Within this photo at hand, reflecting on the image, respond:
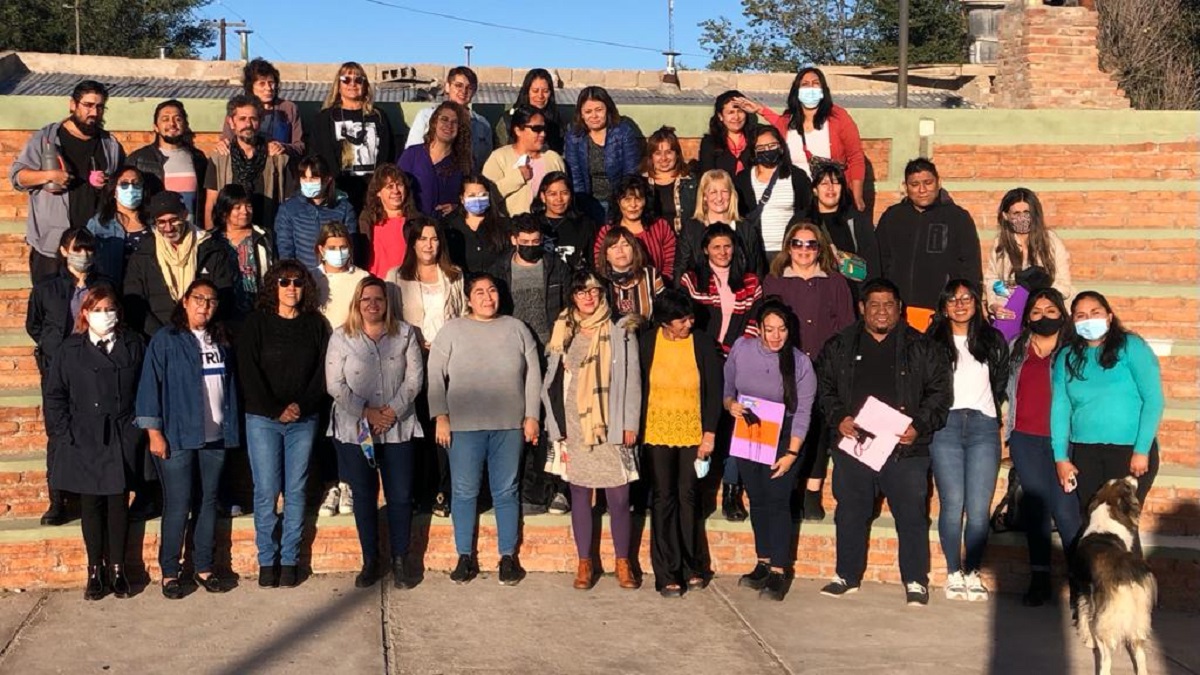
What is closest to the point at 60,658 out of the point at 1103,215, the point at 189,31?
the point at 1103,215

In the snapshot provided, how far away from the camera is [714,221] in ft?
30.7

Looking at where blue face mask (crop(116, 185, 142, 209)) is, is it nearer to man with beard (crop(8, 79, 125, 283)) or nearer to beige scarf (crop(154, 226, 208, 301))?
beige scarf (crop(154, 226, 208, 301))

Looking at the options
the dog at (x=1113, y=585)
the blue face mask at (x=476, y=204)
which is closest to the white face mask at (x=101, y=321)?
the blue face mask at (x=476, y=204)

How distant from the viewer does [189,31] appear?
47281 mm

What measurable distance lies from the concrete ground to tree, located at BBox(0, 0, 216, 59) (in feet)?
117

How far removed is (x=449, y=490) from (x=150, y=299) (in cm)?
228

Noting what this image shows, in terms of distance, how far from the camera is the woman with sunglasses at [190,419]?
27.2 ft

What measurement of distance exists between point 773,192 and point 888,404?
6.45ft

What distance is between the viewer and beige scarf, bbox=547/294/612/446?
8570mm

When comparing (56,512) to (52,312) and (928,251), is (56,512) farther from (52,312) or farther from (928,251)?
(928,251)

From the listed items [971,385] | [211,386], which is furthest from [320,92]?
[971,385]

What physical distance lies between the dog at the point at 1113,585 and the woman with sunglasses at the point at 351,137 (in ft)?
18.2

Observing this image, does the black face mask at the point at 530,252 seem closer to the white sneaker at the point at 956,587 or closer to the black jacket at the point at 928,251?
the black jacket at the point at 928,251

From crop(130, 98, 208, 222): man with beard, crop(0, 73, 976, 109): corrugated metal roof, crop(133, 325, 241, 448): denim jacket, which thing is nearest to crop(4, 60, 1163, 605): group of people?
crop(133, 325, 241, 448): denim jacket
